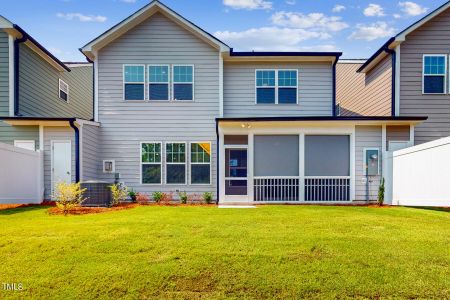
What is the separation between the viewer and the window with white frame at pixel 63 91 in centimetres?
1722

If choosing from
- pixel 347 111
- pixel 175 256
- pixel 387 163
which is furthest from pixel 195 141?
pixel 347 111

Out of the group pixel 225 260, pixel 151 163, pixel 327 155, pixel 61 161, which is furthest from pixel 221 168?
pixel 225 260

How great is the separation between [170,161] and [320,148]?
629cm

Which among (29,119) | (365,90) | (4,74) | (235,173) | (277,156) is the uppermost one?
(365,90)

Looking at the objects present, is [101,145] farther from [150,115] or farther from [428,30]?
[428,30]

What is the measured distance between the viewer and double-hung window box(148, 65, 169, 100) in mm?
13500

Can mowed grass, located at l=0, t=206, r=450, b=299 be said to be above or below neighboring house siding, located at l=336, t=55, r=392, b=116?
below

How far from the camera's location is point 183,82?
1351cm

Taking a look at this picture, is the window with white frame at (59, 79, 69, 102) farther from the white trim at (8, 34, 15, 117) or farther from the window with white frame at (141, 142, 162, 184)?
the window with white frame at (141, 142, 162, 184)

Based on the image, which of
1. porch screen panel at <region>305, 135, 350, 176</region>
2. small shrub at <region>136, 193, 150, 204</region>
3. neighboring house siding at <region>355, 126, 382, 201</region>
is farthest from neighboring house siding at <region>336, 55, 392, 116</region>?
small shrub at <region>136, 193, 150, 204</region>

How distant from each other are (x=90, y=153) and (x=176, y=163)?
11.7 ft

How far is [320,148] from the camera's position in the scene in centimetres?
1242

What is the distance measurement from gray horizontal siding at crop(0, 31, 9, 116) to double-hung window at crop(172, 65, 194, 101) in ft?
22.5

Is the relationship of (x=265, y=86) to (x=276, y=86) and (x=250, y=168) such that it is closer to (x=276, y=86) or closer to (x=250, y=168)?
(x=276, y=86)
